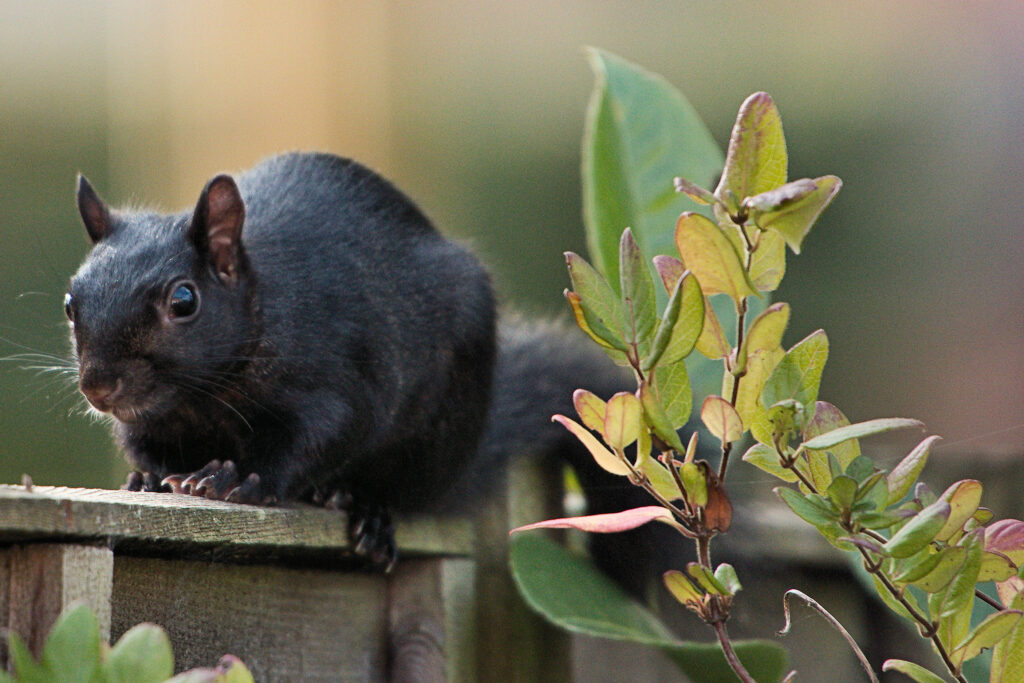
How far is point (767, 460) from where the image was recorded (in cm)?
71

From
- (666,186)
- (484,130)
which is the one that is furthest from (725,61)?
(666,186)

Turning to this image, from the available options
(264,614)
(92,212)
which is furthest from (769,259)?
(92,212)

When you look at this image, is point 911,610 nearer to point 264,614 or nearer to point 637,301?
point 637,301

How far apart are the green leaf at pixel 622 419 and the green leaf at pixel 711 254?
0.07m

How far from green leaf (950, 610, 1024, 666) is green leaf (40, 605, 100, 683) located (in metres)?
0.46

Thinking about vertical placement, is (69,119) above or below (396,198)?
below

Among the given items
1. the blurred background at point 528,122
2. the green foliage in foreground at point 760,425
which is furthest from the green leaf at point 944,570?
the blurred background at point 528,122

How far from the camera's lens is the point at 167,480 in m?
1.21

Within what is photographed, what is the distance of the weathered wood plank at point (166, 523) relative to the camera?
2.59ft

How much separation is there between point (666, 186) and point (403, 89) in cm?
226

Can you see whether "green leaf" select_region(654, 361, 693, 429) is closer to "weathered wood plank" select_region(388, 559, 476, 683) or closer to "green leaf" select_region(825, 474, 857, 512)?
"green leaf" select_region(825, 474, 857, 512)

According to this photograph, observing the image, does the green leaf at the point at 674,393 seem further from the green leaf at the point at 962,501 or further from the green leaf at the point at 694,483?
the green leaf at the point at 962,501

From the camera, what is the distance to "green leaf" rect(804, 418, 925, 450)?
0.60 m

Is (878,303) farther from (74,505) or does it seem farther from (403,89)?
(74,505)
